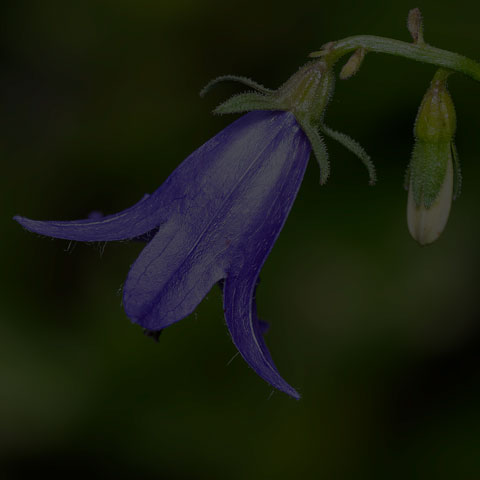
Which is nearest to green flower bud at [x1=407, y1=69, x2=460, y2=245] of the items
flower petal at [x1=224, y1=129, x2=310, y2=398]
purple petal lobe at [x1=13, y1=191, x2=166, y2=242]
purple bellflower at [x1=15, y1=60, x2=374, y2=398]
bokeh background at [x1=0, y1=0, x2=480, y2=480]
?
purple bellflower at [x1=15, y1=60, x2=374, y2=398]

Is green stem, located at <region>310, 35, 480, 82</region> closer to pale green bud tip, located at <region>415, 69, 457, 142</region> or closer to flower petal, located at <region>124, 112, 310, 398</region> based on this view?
pale green bud tip, located at <region>415, 69, 457, 142</region>

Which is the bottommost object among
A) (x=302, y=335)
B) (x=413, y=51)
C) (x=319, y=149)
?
(x=302, y=335)

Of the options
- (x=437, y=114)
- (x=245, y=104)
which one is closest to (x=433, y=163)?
(x=437, y=114)

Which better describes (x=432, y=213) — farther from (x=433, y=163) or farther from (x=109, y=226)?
(x=109, y=226)

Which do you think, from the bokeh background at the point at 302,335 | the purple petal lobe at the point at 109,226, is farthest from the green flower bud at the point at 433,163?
the bokeh background at the point at 302,335

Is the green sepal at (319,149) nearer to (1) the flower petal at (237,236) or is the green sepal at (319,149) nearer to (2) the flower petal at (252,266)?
(1) the flower petal at (237,236)
